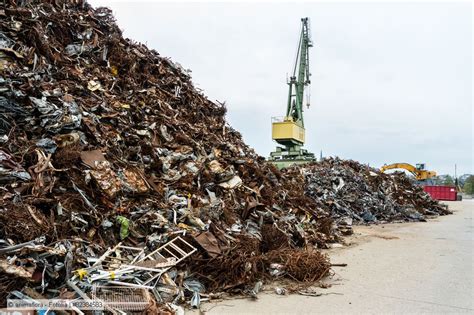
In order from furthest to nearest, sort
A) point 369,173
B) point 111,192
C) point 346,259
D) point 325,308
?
point 369,173 < point 346,259 < point 111,192 < point 325,308

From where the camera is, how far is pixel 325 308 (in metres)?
3.63

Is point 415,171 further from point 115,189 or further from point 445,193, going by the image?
point 115,189

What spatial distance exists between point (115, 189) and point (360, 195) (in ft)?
32.2

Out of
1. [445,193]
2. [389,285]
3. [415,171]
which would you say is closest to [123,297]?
[389,285]

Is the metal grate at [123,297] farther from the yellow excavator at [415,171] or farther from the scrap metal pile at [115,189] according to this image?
the yellow excavator at [415,171]

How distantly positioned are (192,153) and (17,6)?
13.9 feet

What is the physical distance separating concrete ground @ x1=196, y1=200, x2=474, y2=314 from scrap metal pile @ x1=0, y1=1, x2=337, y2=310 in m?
0.42

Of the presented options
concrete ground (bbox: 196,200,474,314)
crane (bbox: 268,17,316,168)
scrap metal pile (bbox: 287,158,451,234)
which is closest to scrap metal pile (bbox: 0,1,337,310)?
concrete ground (bbox: 196,200,474,314)

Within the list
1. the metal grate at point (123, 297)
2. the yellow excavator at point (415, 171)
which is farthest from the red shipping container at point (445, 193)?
the metal grate at point (123, 297)

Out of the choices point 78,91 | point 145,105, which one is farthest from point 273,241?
point 78,91

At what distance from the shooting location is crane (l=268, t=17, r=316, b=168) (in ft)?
80.6

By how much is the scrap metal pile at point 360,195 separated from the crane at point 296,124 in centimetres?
642

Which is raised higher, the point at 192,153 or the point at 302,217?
the point at 192,153

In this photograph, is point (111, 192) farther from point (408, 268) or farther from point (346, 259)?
point (408, 268)
